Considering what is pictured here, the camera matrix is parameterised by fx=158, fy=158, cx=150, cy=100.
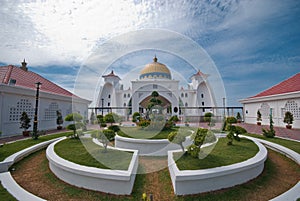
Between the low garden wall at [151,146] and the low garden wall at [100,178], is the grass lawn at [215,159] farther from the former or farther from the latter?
the low garden wall at [151,146]

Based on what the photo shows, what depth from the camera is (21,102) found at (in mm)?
10633

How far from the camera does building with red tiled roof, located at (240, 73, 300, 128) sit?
12.4 metres

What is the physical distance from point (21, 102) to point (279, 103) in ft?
66.7

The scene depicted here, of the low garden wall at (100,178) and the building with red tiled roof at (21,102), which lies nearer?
the low garden wall at (100,178)

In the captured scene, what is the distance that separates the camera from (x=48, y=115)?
13117 millimetres

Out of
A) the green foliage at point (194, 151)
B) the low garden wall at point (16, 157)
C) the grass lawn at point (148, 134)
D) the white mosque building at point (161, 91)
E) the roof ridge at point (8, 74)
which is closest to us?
the green foliage at point (194, 151)

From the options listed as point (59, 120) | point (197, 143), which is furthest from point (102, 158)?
point (59, 120)

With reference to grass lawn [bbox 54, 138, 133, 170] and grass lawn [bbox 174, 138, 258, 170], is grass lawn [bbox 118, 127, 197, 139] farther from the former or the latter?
grass lawn [bbox 174, 138, 258, 170]

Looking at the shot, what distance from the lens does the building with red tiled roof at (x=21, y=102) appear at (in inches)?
373

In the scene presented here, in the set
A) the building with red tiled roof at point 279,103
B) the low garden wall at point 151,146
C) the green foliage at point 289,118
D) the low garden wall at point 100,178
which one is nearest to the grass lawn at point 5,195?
the low garden wall at point 100,178

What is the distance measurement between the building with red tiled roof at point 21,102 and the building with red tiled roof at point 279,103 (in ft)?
51.9

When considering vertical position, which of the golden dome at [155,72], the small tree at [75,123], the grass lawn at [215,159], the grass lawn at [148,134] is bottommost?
the grass lawn at [215,159]

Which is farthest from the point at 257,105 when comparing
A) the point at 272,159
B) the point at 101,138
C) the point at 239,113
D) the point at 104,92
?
the point at 104,92

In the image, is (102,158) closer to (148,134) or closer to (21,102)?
(148,134)
